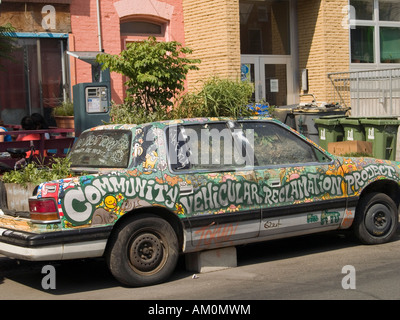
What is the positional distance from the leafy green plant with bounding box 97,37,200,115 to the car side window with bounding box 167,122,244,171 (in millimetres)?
1969

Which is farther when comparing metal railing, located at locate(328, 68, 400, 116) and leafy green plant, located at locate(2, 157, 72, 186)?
metal railing, located at locate(328, 68, 400, 116)

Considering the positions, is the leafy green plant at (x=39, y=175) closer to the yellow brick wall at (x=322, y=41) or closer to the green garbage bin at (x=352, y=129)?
the green garbage bin at (x=352, y=129)

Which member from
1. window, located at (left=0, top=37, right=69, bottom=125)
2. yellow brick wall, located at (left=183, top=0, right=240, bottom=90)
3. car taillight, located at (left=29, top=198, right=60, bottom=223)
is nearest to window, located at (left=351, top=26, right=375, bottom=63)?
yellow brick wall, located at (left=183, top=0, right=240, bottom=90)

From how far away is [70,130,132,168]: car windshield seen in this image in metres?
6.58

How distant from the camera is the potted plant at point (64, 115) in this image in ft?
43.2

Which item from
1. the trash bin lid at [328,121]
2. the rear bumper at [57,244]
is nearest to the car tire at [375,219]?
the rear bumper at [57,244]

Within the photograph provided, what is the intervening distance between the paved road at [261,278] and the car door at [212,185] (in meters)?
0.49

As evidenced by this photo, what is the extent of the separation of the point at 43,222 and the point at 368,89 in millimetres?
12255

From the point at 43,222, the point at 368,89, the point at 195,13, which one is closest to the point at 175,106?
the point at 43,222

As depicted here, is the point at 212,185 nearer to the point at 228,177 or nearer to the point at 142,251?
the point at 228,177

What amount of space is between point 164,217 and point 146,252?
413mm

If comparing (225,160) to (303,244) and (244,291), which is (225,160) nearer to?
(244,291)

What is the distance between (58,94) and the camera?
46.5ft

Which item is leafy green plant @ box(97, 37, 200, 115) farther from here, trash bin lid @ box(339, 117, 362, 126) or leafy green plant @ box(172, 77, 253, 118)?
trash bin lid @ box(339, 117, 362, 126)
